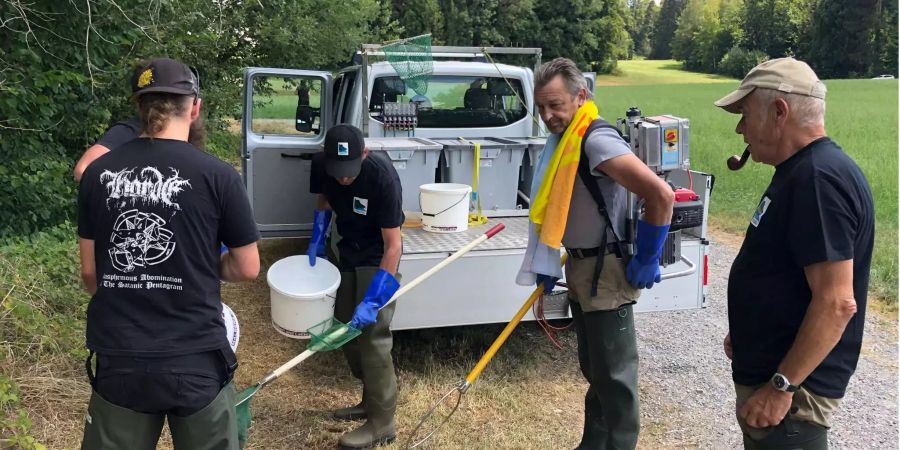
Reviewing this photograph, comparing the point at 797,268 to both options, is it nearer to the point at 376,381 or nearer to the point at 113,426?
the point at 113,426

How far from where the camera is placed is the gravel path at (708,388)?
3707 millimetres

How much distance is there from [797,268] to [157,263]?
177cm

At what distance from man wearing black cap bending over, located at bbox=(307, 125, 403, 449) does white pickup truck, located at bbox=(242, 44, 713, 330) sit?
32cm

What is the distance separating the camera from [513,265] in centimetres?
393

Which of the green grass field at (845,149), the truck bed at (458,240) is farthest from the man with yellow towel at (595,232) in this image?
the green grass field at (845,149)

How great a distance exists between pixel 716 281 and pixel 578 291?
4.14 metres

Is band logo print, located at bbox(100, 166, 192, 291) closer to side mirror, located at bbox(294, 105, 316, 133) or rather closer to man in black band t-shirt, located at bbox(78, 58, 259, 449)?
man in black band t-shirt, located at bbox(78, 58, 259, 449)

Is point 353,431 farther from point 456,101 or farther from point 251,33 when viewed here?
point 251,33

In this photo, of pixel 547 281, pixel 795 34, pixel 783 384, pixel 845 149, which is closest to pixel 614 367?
pixel 547 281


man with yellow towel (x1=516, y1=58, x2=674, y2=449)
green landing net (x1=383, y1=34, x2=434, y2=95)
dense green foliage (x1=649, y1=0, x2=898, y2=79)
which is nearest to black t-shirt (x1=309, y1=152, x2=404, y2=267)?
man with yellow towel (x1=516, y1=58, x2=674, y2=449)

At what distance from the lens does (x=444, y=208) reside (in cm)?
436

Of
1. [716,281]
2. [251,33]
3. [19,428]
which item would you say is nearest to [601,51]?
[251,33]

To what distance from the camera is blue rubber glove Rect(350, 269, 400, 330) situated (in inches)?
Result: 124

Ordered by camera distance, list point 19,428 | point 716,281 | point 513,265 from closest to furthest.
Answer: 1. point 19,428
2. point 513,265
3. point 716,281
